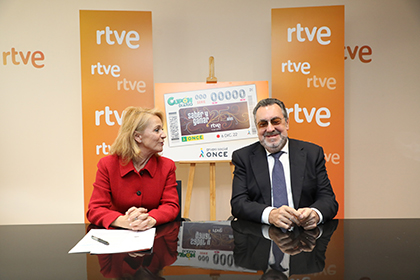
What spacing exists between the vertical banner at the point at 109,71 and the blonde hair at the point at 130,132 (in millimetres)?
1419

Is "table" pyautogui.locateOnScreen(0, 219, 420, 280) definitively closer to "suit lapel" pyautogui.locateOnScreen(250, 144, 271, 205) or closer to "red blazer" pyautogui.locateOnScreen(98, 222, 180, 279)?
"red blazer" pyautogui.locateOnScreen(98, 222, 180, 279)

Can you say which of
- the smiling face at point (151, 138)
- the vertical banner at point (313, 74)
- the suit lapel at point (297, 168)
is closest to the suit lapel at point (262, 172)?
the suit lapel at point (297, 168)

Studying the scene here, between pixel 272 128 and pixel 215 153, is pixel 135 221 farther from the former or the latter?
pixel 215 153

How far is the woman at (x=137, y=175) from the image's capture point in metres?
1.89

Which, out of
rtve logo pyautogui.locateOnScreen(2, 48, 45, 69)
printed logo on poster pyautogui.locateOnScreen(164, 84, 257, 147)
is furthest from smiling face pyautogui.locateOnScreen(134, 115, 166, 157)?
rtve logo pyautogui.locateOnScreen(2, 48, 45, 69)

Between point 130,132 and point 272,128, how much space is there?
97cm

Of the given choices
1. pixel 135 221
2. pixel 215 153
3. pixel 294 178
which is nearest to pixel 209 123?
pixel 215 153

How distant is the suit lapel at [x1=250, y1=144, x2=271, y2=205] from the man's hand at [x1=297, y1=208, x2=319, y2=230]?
49 cm

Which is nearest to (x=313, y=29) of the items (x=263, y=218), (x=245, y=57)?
(x=245, y=57)

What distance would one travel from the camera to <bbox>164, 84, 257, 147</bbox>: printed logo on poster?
339 centimetres

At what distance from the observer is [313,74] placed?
3.39 meters

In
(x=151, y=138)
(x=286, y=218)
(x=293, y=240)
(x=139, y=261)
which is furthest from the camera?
(x=151, y=138)

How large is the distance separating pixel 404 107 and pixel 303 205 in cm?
271

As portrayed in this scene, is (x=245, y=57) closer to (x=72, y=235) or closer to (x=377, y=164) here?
(x=377, y=164)
